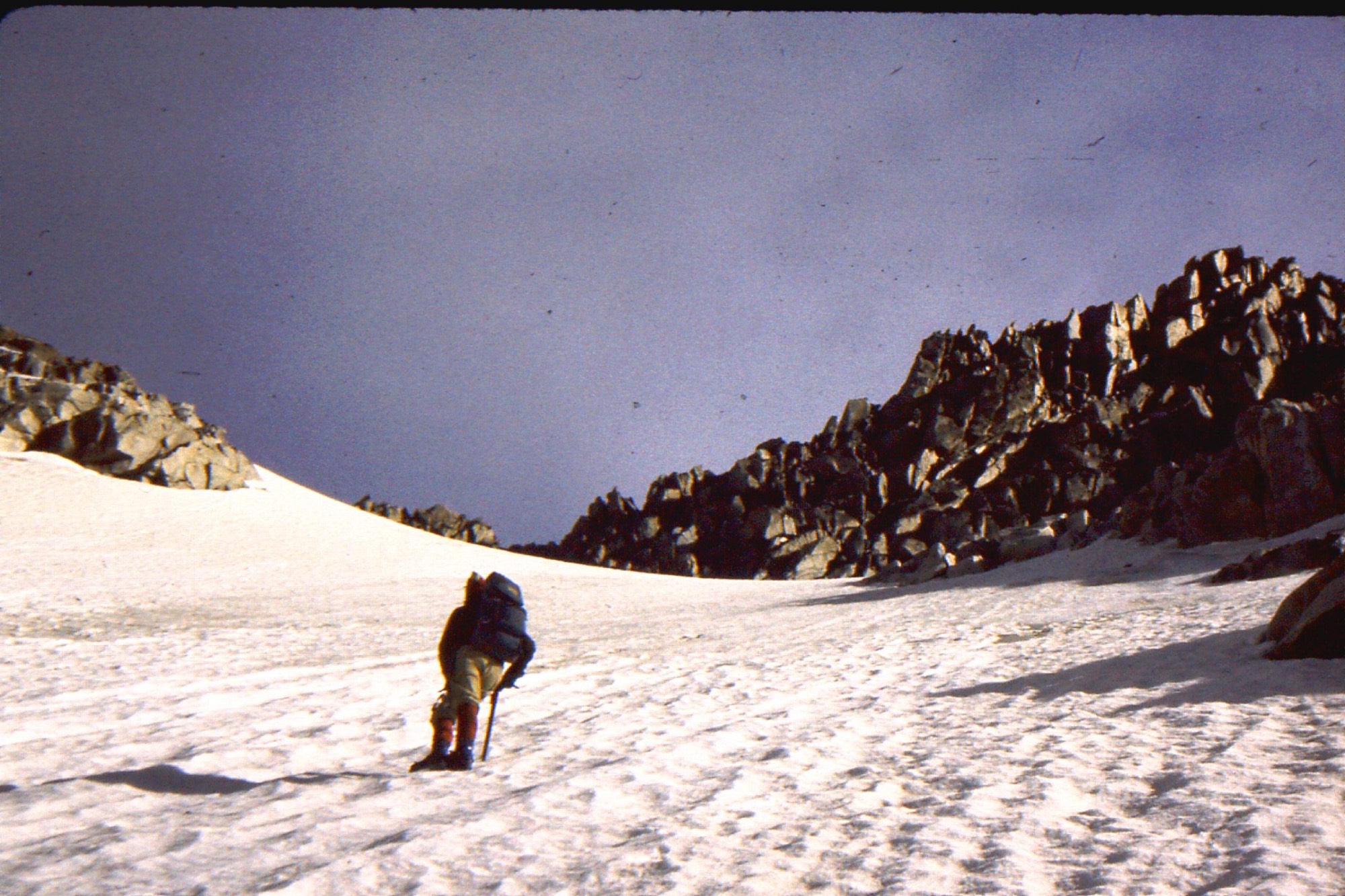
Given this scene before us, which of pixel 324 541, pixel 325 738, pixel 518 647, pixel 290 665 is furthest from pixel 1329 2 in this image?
pixel 324 541

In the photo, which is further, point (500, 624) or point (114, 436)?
point (114, 436)

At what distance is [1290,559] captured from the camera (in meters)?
15.3

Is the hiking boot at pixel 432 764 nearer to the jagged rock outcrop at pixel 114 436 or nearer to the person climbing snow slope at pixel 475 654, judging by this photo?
the person climbing snow slope at pixel 475 654

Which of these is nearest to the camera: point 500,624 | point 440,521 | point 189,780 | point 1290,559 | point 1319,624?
point 189,780

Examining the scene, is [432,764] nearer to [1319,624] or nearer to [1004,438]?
[1319,624]

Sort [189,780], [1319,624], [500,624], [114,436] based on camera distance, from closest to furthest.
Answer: [189,780] → [500,624] → [1319,624] → [114,436]

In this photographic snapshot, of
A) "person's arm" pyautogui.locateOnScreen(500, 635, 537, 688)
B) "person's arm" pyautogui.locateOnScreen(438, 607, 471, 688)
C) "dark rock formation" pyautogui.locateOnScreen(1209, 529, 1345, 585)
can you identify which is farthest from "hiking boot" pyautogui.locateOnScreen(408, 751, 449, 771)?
"dark rock formation" pyautogui.locateOnScreen(1209, 529, 1345, 585)

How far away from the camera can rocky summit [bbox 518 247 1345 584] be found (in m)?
63.4

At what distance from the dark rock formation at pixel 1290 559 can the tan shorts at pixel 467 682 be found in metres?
16.1

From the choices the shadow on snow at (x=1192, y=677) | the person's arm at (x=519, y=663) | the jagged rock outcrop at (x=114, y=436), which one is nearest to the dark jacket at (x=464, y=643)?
the person's arm at (x=519, y=663)

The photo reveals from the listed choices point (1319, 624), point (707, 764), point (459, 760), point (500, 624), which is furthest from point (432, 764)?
point (1319, 624)

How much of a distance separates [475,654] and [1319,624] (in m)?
7.90

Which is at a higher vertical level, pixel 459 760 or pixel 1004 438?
pixel 1004 438

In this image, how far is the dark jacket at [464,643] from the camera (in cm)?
569
